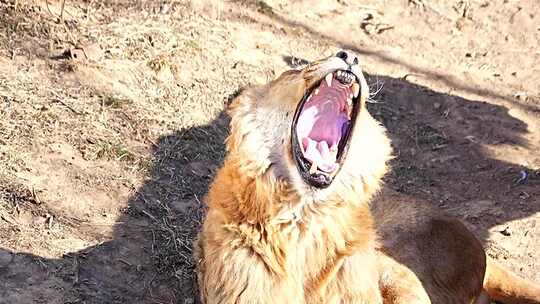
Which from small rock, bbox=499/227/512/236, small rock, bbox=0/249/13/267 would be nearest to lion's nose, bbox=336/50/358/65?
small rock, bbox=0/249/13/267

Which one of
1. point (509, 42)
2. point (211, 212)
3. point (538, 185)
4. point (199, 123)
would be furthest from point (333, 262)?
point (509, 42)

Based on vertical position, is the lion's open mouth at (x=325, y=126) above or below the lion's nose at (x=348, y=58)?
below

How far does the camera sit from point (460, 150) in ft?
27.3

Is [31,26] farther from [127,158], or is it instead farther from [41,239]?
[41,239]

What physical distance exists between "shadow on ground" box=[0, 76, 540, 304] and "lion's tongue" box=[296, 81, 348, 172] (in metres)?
1.72

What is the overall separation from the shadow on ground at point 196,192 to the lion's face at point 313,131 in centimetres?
153

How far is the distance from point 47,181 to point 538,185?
4376mm

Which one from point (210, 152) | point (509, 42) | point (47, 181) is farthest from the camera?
point (509, 42)

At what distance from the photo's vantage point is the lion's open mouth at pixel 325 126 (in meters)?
4.64

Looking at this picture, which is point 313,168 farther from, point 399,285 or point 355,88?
point 399,285

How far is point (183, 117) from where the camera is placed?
24.2 ft

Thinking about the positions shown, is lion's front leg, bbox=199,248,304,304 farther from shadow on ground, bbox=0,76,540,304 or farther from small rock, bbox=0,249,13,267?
small rock, bbox=0,249,13,267

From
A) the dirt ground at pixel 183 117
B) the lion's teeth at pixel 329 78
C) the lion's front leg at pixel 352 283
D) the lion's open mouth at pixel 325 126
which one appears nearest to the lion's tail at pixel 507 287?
the dirt ground at pixel 183 117

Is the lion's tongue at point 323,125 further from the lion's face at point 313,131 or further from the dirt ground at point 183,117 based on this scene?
the dirt ground at point 183,117
